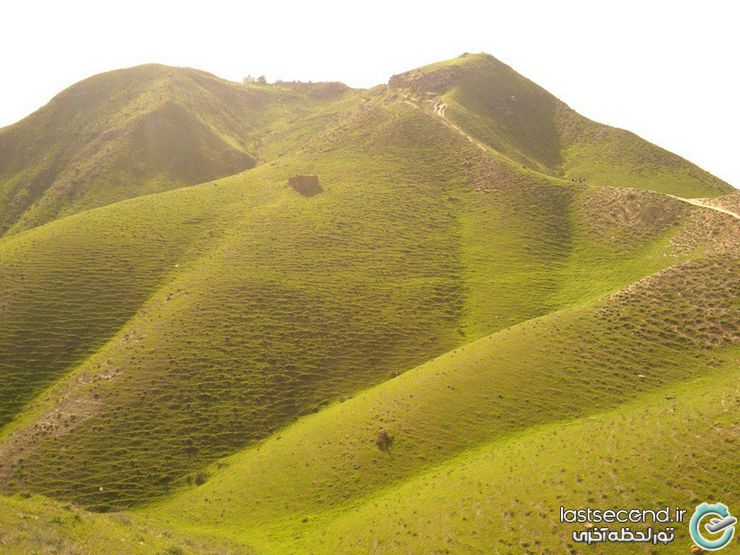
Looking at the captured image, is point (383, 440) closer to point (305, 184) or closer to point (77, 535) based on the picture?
point (77, 535)

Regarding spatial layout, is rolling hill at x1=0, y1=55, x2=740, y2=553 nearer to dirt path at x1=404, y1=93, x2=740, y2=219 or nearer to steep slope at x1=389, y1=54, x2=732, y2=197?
dirt path at x1=404, y1=93, x2=740, y2=219

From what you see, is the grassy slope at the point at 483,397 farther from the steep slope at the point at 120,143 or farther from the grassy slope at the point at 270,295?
the steep slope at the point at 120,143

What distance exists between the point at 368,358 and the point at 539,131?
4443 inches

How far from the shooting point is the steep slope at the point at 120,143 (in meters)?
130

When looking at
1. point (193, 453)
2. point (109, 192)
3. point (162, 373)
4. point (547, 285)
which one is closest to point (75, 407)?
point (162, 373)

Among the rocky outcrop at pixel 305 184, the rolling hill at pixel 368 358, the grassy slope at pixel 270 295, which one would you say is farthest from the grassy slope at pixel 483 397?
the rocky outcrop at pixel 305 184

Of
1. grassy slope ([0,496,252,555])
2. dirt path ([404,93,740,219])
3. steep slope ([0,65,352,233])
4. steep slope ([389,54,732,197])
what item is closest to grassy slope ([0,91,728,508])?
dirt path ([404,93,740,219])

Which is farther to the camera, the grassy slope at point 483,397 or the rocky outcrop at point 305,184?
the rocky outcrop at point 305,184

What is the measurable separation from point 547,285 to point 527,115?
93.7 metres

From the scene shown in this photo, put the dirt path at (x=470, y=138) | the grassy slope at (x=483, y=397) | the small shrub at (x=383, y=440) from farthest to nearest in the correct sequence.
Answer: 1. the dirt path at (x=470, y=138)
2. the small shrub at (x=383, y=440)
3. the grassy slope at (x=483, y=397)

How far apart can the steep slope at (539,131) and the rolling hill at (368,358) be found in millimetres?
26306

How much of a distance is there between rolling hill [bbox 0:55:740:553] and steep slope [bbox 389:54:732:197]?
86.3ft

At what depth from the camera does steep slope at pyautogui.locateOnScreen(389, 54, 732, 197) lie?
4820 inches

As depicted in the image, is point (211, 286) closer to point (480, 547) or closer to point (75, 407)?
point (75, 407)
